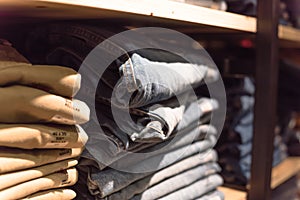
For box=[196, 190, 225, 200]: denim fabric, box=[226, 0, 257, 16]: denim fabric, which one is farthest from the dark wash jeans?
box=[226, 0, 257, 16]: denim fabric

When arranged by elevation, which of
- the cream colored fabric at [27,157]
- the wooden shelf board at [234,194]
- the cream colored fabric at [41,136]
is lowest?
the wooden shelf board at [234,194]

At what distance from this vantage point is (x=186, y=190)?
2.42 ft

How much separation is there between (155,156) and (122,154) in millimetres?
104

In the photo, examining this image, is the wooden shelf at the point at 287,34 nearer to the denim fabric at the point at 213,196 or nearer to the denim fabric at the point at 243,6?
the denim fabric at the point at 243,6

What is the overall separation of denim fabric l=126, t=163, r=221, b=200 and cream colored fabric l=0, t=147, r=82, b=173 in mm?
178

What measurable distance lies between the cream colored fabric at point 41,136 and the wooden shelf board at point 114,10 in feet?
0.51

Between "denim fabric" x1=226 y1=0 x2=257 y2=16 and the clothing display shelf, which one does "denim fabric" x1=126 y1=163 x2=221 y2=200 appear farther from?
"denim fabric" x1=226 y1=0 x2=257 y2=16

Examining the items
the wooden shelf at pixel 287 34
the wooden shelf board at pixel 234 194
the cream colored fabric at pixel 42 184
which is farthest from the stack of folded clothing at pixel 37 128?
the wooden shelf at pixel 287 34

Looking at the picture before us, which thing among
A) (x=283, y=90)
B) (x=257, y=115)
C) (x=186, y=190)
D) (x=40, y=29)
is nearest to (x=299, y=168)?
(x=283, y=90)

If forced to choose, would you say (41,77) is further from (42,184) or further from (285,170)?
(285,170)

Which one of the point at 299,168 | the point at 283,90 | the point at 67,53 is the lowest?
the point at 299,168

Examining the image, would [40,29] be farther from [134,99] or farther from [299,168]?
[299,168]

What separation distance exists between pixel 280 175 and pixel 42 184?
802mm

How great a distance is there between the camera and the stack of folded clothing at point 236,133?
99 cm
